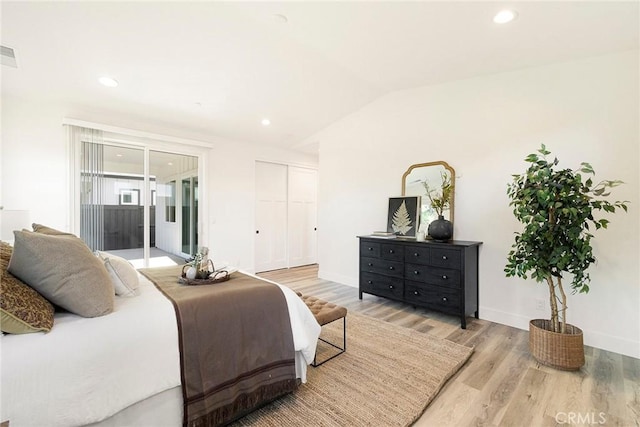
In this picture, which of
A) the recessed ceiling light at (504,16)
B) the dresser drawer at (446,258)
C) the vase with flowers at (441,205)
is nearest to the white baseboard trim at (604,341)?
the dresser drawer at (446,258)

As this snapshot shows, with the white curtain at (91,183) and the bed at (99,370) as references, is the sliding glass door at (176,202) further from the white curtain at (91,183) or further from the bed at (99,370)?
the bed at (99,370)

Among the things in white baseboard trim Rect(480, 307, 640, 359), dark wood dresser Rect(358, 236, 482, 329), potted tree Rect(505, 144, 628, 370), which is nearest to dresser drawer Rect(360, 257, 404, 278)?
dark wood dresser Rect(358, 236, 482, 329)

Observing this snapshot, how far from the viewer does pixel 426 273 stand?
3.32 metres

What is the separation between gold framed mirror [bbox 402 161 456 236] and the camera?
3.61 meters

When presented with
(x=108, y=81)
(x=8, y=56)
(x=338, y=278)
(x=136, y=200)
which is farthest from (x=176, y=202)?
(x=338, y=278)

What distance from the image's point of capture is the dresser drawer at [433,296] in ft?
10.2

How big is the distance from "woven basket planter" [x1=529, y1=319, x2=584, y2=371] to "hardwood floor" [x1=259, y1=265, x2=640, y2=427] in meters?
0.06

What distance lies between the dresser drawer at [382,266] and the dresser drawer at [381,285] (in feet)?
0.20

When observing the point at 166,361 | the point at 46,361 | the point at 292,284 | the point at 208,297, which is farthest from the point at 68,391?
the point at 292,284

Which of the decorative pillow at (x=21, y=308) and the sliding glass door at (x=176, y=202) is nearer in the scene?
the decorative pillow at (x=21, y=308)

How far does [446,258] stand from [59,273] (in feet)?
10.3

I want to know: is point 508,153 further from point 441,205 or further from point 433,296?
point 433,296

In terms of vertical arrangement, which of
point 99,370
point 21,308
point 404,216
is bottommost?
point 99,370

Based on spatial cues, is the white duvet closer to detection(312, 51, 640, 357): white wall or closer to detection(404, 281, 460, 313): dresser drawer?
detection(404, 281, 460, 313): dresser drawer
